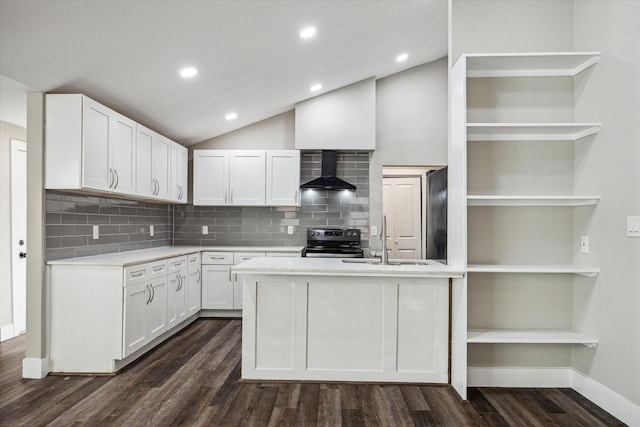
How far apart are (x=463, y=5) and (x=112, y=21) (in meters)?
2.50

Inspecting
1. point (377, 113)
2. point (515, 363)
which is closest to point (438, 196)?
point (515, 363)

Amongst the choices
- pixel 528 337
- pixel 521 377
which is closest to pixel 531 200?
pixel 528 337

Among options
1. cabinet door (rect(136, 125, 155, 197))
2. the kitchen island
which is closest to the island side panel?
the kitchen island

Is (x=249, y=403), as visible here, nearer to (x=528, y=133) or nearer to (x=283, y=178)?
(x=528, y=133)

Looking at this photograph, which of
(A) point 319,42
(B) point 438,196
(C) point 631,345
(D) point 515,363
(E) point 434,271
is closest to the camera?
(C) point 631,345

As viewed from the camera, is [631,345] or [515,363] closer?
[631,345]

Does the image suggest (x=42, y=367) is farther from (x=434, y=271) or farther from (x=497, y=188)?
(x=497, y=188)

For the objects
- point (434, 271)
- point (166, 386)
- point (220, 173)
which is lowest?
point (166, 386)

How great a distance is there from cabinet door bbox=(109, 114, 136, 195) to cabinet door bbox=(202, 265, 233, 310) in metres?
1.61

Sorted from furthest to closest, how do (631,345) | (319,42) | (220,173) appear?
(220,173) → (319,42) → (631,345)

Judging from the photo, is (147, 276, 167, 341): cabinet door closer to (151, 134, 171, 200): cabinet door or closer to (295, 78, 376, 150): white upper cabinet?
(151, 134, 171, 200): cabinet door

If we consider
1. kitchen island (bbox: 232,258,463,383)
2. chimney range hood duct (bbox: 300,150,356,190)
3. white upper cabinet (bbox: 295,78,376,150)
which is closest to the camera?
kitchen island (bbox: 232,258,463,383)

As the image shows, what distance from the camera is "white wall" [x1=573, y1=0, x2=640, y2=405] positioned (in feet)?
8.30

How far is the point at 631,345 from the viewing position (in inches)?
99.6
